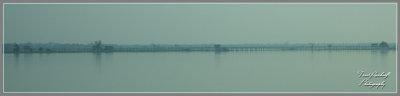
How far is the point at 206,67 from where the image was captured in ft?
35.3

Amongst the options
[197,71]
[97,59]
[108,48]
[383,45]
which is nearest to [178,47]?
[197,71]

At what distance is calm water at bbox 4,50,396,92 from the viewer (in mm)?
8773

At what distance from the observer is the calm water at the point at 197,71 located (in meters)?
8.77

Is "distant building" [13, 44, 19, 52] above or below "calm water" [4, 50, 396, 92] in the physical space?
above

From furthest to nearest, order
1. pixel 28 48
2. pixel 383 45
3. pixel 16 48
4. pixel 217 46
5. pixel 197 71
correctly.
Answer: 1. pixel 217 46
2. pixel 28 48
3. pixel 16 48
4. pixel 197 71
5. pixel 383 45

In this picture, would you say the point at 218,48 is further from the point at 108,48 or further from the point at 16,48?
the point at 16,48

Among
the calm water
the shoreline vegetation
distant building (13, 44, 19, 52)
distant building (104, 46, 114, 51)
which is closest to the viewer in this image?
the calm water

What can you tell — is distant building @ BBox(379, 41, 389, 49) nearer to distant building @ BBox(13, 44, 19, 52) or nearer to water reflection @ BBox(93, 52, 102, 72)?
water reflection @ BBox(93, 52, 102, 72)

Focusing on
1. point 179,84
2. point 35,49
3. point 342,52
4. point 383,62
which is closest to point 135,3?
point 179,84

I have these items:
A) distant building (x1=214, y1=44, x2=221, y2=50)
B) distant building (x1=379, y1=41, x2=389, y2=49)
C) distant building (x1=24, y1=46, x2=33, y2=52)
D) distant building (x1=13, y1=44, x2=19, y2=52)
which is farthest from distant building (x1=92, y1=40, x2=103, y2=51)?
distant building (x1=379, y1=41, x2=389, y2=49)

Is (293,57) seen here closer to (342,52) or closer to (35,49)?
(342,52)

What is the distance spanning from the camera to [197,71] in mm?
10344

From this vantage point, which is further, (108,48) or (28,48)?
(108,48)

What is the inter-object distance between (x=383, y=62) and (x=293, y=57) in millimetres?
2250
